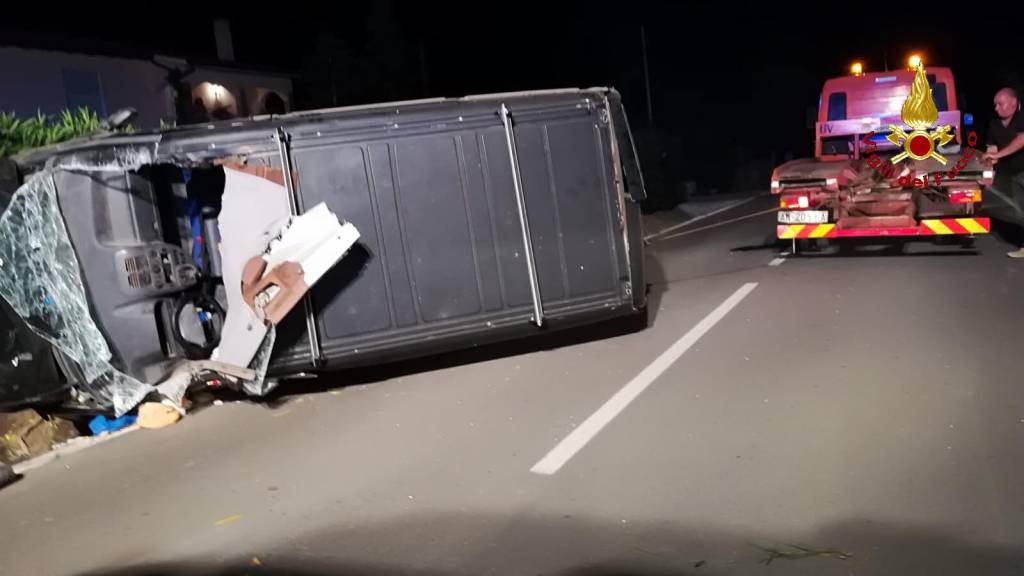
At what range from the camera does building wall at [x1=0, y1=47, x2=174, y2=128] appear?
15000 millimetres

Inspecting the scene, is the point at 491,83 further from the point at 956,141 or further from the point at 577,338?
the point at 577,338

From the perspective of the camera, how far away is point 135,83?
715 inches

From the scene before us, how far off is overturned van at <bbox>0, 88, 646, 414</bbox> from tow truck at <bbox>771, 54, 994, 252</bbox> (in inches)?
182

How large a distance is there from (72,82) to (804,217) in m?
14.2

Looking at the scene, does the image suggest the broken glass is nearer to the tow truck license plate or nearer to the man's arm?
the tow truck license plate

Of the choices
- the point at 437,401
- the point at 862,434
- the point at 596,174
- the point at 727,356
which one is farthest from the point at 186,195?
the point at 862,434

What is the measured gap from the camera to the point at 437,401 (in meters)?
6.43

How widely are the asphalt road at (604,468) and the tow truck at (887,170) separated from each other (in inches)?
113

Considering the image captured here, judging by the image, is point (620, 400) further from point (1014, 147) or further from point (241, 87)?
point (241, 87)

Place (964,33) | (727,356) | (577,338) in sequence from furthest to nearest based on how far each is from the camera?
(964,33), (577,338), (727,356)

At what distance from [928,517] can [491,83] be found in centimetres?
2694

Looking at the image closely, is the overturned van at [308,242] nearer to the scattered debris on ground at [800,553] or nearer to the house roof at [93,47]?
the scattered debris on ground at [800,553]

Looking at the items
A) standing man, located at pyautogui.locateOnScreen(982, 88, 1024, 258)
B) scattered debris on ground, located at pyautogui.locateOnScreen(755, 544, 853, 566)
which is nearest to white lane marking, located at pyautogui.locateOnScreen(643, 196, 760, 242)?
standing man, located at pyautogui.locateOnScreen(982, 88, 1024, 258)

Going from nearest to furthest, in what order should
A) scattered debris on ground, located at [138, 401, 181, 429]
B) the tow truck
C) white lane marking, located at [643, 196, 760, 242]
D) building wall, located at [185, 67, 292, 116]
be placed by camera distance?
scattered debris on ground, located at [138, 401, 181, 429] → the tow truck → white lane marking, located at [643, 196, 760, 242] → building wall, located at [185, 67, 292, 116]
